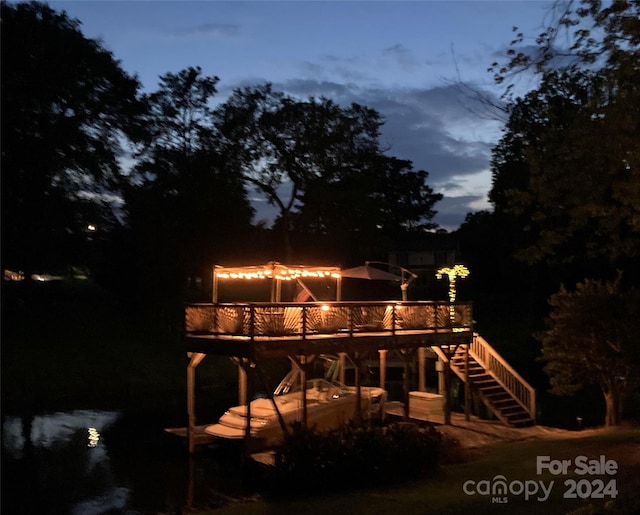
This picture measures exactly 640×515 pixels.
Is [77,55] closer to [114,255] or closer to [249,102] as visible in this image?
[249,102]

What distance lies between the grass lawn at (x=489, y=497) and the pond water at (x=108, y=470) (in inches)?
101

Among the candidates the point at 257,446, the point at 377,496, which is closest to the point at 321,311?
the point at 257,446

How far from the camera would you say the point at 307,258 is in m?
44.5

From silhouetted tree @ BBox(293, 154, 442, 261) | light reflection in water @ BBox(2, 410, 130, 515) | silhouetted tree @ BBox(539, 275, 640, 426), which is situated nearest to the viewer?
light reflection in water @ BBox(2, 410, 130, 515)

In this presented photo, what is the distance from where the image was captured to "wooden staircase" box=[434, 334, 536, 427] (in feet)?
74.1

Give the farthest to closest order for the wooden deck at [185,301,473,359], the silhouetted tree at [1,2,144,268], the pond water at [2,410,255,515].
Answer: the silhouetted tree at [1,2,144,268]
the wooden deck at [185,301,473,359]
the pond water at [2,410,255,515]

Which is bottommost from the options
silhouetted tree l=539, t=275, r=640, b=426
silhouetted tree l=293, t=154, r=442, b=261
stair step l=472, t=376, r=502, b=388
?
stair step l=472, t=376, r=502, b=388

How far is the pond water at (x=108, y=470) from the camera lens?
15375mm

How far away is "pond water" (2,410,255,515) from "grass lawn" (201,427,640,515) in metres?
2.56

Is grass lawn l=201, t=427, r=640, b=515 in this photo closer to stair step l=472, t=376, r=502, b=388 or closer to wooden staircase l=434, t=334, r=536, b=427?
wooden staircase l=434, t=334, r=536, b=427

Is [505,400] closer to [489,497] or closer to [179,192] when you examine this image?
[489,497]

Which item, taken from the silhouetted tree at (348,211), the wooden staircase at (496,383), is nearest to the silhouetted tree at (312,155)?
the silhouetted tree at (348,211)

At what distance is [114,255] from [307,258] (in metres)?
11.8

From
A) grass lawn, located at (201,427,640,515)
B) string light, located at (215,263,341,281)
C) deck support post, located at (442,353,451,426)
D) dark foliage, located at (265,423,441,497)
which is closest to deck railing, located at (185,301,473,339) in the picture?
deck support post, located at (442,353,451,426)
